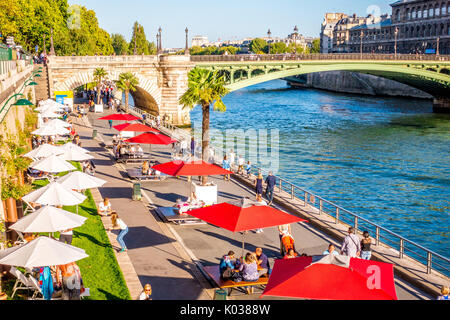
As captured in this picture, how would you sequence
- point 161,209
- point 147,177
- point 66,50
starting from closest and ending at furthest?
1. point 161,209
2. point 147,177
3. point 66,50

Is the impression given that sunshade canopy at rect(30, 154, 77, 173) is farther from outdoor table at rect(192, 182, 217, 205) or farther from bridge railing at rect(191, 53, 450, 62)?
bridge railing at rect(191, 53, 450, 62)

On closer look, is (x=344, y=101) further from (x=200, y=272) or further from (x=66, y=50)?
(x=200, y=272)

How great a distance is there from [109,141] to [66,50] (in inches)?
1711

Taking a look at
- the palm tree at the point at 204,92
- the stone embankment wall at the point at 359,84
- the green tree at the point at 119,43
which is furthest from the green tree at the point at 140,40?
the palm tree at the point at 204,92

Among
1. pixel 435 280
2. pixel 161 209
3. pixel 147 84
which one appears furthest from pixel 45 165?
pixel 147 84

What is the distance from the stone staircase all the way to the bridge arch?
1210 mm

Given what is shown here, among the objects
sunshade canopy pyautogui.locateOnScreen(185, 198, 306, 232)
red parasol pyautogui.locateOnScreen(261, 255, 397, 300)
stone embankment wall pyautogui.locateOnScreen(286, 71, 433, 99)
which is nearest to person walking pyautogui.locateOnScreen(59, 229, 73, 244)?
sunshade canopy pyautogui.locateOnScreen(185, 198, 306, 232)

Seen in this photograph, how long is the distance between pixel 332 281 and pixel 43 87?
166 ft

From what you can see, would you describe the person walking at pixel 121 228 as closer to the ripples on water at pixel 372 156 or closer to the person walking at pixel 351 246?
the person walking at pixel 351 246

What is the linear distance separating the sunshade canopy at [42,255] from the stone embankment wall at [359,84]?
103 metres

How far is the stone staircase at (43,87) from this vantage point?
55.1 meters

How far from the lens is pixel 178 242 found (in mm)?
18234

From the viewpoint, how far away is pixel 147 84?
61938mm
